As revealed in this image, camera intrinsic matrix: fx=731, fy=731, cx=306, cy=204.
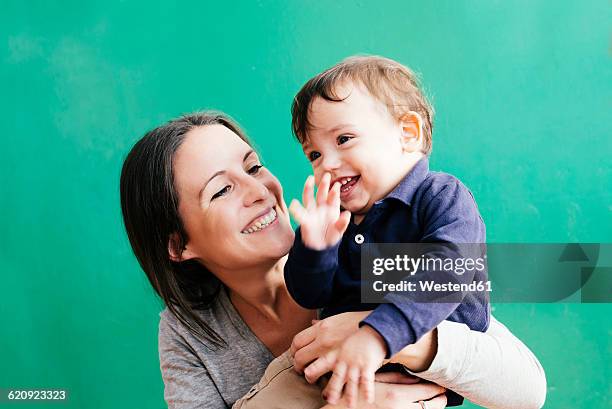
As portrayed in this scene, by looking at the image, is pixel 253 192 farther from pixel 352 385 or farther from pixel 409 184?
pixel 352 385

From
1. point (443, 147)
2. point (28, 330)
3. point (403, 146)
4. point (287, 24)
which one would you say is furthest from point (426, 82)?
point (28, 330)

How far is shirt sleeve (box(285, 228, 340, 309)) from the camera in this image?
1368 mm

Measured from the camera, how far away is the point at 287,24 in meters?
2.18

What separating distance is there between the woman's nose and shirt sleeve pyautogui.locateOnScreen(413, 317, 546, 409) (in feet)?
1.53

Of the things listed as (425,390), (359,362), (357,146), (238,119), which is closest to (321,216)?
(357,146)

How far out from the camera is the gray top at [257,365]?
132 cm

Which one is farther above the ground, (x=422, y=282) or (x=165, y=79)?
(x=165, y=79)

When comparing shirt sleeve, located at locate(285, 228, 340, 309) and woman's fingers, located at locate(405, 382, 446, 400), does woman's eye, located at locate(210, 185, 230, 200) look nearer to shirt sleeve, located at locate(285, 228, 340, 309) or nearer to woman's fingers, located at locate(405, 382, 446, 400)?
shirt sleeve, located at locate(285, 228, 340, 309)

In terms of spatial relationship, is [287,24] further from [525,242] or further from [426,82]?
[525,242]

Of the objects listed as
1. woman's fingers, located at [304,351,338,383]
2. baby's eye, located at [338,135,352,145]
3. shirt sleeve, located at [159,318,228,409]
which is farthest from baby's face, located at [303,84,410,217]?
shirt sleeve, located at [159,318,228,409]

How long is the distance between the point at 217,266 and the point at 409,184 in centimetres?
50

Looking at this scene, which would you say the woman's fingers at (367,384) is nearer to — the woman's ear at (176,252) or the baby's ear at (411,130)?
the baby's ear at (411,130)

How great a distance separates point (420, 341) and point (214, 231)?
0.51 m

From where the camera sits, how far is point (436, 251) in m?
1.26
